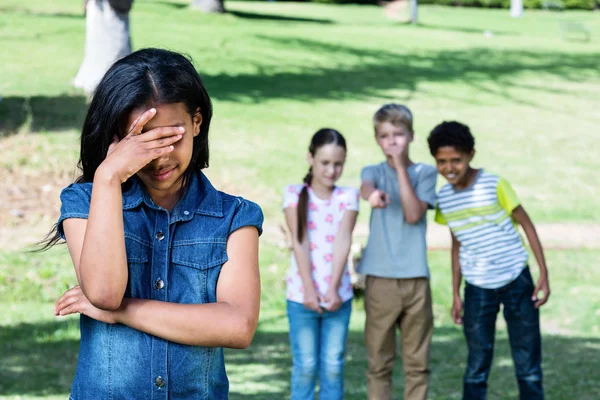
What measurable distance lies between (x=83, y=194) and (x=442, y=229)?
8.98 m

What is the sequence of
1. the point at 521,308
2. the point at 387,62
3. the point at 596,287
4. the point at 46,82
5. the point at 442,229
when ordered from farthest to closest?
the point at 387,62 < the point at 46,82 < the point at 442,229 < the point at 596,287 < the point at 521,308

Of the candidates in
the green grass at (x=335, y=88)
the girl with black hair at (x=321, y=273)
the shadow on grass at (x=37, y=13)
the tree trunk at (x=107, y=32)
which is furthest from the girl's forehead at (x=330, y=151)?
the shadow on grass at (x=37, y=13)

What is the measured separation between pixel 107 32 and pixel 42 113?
1620 mm

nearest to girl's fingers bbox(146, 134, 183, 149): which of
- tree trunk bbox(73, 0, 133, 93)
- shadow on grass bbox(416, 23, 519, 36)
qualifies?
tree trunk bbox(73, 0, 133, 93)

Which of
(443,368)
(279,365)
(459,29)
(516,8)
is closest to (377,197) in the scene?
(279,365)

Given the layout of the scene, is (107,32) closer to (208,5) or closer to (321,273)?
(321,273)

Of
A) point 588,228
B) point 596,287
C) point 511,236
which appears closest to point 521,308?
point 511,236

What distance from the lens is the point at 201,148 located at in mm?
2422

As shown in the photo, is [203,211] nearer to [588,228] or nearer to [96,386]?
[96,386]

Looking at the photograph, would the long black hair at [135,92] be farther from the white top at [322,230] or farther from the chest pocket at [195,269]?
the white top at [322,230]

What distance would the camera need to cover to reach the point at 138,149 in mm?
2135

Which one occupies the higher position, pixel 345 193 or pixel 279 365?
pixel 345 193

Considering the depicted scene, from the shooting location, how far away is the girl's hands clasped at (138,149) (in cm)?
213

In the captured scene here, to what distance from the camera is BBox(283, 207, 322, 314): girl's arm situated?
205 inches
